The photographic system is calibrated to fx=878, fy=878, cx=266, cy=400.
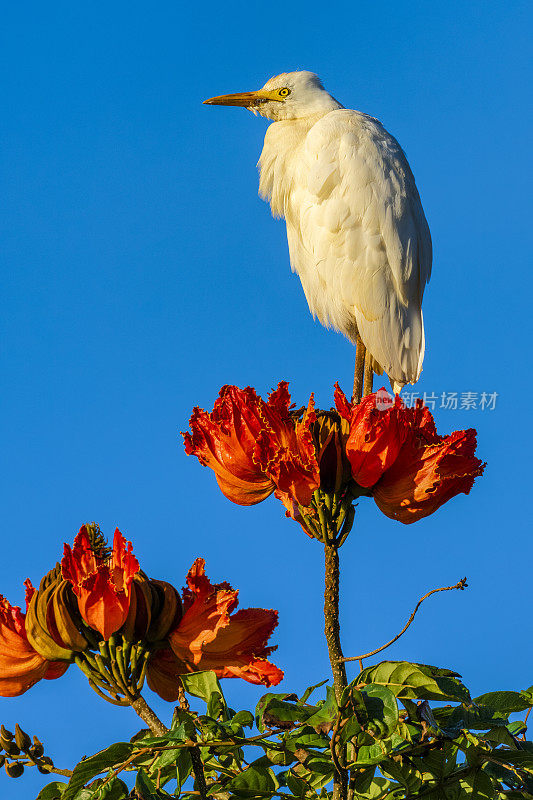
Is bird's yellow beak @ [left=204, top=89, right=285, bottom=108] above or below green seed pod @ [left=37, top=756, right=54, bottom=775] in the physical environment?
above

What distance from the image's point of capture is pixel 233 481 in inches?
83.0

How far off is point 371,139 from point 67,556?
450 cm

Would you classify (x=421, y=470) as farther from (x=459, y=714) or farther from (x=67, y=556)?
(x=67, y=556)

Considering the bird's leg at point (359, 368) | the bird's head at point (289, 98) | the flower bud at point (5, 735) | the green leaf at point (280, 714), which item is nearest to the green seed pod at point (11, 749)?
the flower bud at point (5, 735)

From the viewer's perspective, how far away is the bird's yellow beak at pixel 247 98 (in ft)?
19.4

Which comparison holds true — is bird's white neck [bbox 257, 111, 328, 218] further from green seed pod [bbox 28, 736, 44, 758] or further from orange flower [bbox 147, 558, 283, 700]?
green seed pod [bbox 28, 736, 44, 758]

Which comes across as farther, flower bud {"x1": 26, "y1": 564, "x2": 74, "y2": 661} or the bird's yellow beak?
the bird's yellow beak

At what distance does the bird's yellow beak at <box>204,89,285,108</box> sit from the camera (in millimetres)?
5922

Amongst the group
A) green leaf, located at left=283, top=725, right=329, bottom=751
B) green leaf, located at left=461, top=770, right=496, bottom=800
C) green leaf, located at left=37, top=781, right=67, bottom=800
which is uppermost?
green leaf, located at left=37, top=781, right=67, bottom=800

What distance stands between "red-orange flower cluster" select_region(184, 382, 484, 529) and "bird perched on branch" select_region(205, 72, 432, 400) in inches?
127

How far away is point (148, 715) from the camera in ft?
5.71

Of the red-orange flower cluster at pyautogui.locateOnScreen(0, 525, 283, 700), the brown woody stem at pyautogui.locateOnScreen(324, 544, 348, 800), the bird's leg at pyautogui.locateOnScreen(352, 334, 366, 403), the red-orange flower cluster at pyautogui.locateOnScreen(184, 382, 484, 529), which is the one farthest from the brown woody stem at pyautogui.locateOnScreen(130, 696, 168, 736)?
the bird's leg at pyautogui.locateOnScreen(352, 334, 366, 403)

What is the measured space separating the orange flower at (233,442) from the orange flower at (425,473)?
0.96 ft

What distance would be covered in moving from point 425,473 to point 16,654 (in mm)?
994
